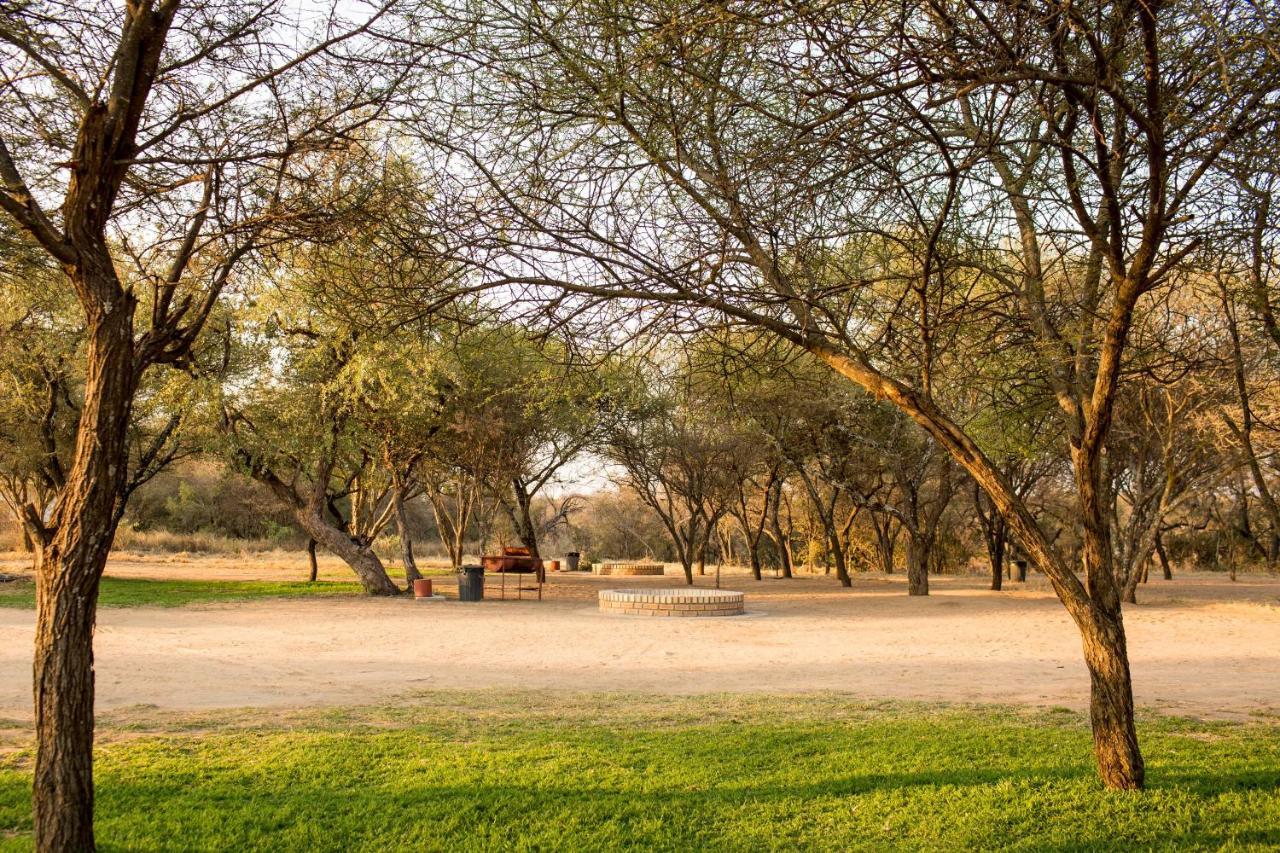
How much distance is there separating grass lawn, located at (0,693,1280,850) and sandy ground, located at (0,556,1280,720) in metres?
1.87

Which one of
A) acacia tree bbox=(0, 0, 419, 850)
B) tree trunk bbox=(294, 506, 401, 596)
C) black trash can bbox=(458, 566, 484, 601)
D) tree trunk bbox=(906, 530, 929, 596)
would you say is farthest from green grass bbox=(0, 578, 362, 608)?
acacia tree bbox=(0, 0, 419, 850)

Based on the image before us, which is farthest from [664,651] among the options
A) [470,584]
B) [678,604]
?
[470,584]

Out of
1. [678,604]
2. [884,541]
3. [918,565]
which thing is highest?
[884,541]

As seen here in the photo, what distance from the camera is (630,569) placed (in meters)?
37.8

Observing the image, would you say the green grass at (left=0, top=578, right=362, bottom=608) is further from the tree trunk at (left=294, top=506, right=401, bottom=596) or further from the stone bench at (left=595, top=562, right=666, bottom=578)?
the stone bench at (left=595, top=562, right=666, bottom=578)

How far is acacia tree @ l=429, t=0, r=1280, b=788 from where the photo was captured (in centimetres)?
443

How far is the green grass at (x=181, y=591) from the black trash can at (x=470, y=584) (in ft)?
9.73

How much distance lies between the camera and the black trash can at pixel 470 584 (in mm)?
23695

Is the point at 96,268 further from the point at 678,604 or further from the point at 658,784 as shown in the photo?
the point at 678,604

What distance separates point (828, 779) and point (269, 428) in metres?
17.9

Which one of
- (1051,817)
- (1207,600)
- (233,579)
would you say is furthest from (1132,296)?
(233,579)

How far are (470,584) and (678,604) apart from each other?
6011mm

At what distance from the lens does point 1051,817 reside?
5.33m

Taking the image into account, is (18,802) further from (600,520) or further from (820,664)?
(600,520)
